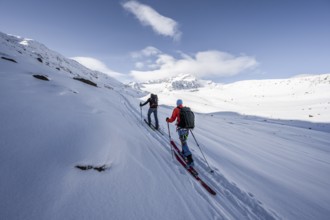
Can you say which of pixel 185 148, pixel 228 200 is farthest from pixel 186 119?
pixel 228 200

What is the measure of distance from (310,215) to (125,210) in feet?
14.4

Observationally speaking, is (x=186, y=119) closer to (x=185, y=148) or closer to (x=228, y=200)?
(x=185, y=148)

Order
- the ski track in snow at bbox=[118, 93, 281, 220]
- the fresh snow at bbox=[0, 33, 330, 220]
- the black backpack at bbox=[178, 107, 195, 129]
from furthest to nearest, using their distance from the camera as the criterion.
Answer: the black backpack at bbox=[178, 107, 195, 129] < the ski track in snow at bbox=[118, 93, 281, 220] < the fresh snow at bbox=[0, 33, 330, 220]

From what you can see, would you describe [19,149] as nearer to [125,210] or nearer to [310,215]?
[125,210]

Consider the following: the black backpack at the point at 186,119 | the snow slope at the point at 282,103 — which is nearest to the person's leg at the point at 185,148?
the black backpack at the point at 186,119

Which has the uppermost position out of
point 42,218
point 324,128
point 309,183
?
point 324,128

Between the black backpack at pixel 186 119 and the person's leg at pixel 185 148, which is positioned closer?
the person's leg at pixel 185 148

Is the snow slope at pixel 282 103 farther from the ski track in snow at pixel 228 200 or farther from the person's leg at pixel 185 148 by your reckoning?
the person's leg at pixel 185 148

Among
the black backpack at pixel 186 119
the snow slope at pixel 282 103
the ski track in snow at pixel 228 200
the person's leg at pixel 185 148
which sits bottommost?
the ski track in snow at pixel 228 200

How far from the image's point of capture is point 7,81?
261 inches

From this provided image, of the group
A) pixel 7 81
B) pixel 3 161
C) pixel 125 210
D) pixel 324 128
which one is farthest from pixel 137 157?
pixel 324 128

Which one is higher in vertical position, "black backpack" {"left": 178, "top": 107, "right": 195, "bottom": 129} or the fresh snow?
"black backpack" {"left": 178, "top": 107, "right": 195, "bottom": 129}

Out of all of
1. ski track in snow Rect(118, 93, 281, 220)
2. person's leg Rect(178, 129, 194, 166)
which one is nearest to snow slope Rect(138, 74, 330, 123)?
ski track in snow Rect(118, 93, 281, 220)

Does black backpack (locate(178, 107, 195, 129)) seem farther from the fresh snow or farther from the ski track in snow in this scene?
the ski track in snow
